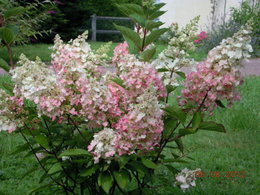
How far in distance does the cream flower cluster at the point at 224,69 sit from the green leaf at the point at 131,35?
31 centimetres

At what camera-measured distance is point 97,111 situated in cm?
174

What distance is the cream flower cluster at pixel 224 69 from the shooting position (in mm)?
1654

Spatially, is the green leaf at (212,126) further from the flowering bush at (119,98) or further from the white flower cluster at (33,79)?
the white flower cluster at (33,79)

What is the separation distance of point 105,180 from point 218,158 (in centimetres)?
217

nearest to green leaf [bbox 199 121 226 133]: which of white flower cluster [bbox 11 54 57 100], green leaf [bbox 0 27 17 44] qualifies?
white flower cluster [bbox 11 54 57 100]

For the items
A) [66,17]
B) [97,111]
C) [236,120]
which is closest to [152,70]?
[97,111]

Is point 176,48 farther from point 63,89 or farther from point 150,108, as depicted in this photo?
point 63,89

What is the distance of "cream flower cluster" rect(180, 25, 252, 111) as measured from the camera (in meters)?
1.65

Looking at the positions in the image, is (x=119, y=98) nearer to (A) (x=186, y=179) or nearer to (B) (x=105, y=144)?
(B) (x=105, y=144)

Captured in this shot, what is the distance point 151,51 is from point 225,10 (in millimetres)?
13091

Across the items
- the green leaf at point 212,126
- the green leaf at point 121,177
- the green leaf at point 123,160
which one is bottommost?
the green leaf at point 121,177
